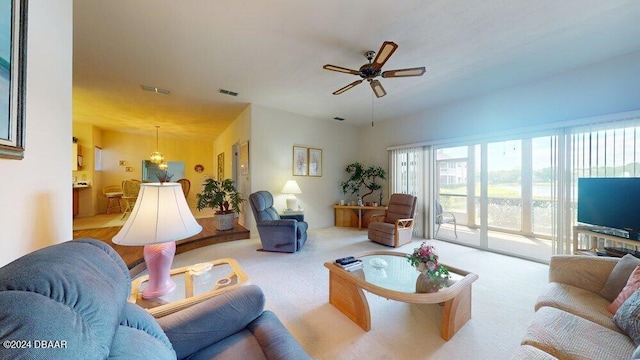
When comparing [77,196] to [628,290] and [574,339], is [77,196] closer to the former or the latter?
[574,339]

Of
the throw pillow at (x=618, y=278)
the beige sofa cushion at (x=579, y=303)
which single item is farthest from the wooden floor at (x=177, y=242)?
the throw pillow at (x=618, y=278)

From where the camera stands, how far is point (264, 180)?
464 cm

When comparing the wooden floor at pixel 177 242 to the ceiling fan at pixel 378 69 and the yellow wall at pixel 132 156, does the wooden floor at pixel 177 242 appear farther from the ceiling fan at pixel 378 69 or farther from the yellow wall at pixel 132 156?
the ceiling fan at pixel 378 69

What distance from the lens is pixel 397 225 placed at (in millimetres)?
3947

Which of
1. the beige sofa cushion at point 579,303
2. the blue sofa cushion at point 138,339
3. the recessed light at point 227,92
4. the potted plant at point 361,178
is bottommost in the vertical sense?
the beige sofa cushion at point 579,303

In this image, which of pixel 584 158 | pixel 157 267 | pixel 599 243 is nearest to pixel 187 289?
pixel 157 267

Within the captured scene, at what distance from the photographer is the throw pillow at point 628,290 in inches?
51.1

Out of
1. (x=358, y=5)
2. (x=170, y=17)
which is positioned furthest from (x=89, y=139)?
(x=358, y=5)

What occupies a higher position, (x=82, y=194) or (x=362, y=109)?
(x=362, y=109)

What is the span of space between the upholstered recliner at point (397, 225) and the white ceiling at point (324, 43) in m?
2.06

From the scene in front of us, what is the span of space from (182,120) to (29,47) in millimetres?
5136

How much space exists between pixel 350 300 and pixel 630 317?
64.9 inches

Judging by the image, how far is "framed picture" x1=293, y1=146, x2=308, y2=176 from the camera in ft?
16.6

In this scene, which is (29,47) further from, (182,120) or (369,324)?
(182,120)
